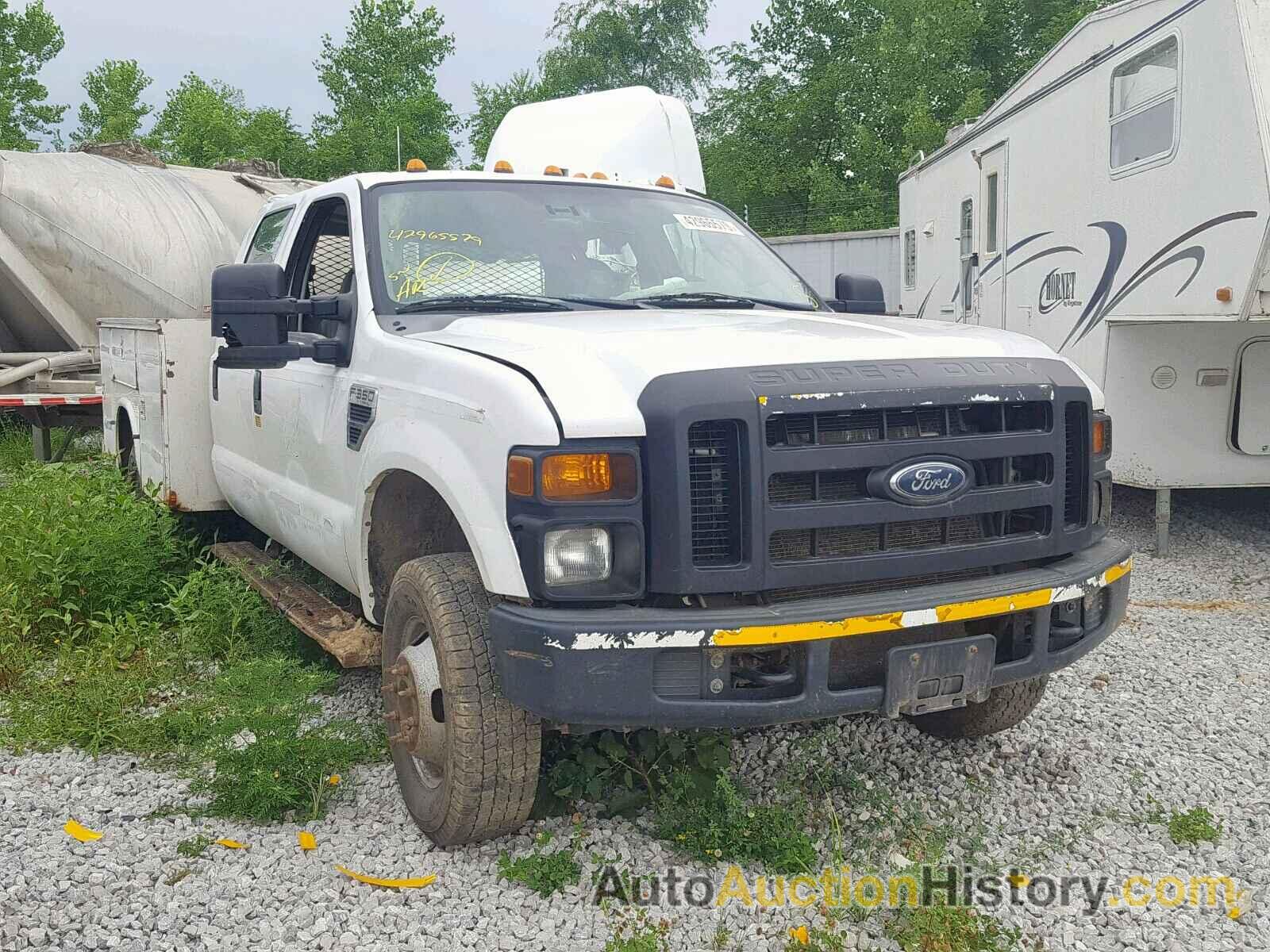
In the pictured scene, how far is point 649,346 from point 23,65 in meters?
38.7

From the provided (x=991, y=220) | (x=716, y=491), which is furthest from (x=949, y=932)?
(x=991, y=220)

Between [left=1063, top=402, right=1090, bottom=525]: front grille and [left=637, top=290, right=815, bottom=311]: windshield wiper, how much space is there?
131 centimetres

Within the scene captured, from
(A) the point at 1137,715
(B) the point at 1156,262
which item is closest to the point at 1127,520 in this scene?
(B) the point at 1156,262

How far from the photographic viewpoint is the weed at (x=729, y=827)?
3.38m

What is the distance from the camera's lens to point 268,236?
572 centimetres

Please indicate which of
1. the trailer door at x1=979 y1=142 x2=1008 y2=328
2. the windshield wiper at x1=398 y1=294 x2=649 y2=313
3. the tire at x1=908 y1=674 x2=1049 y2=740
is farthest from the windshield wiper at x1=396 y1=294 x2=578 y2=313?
the trailer door at x1=979 y1=142 x2=1008 y2=328

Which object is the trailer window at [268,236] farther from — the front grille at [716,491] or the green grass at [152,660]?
the front grille at [716,491]

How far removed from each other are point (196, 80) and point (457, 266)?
4781cm

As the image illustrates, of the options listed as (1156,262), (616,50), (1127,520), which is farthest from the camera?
(616,50)

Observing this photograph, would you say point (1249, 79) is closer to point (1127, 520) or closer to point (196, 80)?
point (1127, 520)

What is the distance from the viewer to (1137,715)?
4656 mm

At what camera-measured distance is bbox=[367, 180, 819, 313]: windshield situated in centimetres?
418

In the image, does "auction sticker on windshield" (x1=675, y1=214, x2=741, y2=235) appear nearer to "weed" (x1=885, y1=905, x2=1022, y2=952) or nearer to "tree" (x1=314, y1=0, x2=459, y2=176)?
"weed" (x1=885, y1=905, x2=1022, y2=952)

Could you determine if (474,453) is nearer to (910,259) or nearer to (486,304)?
(486,304)
